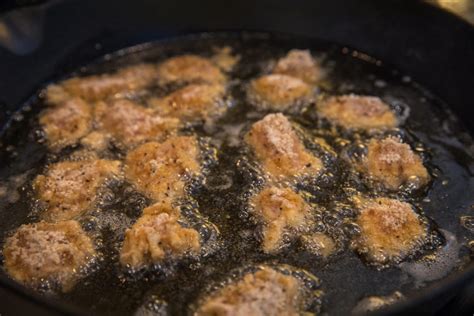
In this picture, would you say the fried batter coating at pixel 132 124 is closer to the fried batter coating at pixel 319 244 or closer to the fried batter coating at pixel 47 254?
the fried batter coating at pixel 47 254

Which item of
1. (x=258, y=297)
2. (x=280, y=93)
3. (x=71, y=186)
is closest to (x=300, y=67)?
(x=280, y=93)

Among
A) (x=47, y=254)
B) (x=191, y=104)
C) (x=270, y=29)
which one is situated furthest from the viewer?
(x=270, y=29)

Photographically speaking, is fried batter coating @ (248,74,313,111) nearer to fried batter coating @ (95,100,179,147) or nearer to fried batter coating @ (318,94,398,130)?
fried batter coating @ (318,94,398,130)

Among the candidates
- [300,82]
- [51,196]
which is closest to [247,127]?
[300,82]

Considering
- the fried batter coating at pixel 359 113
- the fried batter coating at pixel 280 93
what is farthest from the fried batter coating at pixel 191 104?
the fried batter coating at pixel 359 113

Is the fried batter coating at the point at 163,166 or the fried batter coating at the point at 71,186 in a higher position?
the fried batter coating at the point at 163,166

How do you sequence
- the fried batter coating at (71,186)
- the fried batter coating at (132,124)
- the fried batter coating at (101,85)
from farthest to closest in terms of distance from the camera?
the fried batter coating at (101,85) → the fried batter coating at (132,124) → the fried batter coating at (71,186)

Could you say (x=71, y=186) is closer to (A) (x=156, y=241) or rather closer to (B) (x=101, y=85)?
(A) (x=156, y=241)
